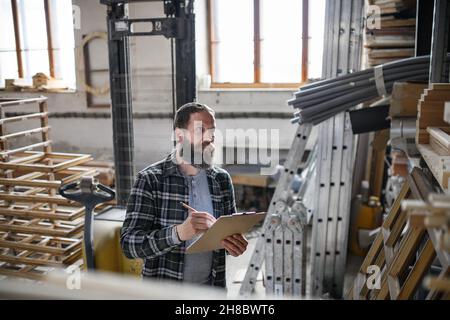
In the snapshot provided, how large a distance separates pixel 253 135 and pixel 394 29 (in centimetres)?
307

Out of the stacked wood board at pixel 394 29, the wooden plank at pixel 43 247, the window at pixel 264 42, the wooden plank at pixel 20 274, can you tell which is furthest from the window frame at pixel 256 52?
the wooden plank at pixel 20 274

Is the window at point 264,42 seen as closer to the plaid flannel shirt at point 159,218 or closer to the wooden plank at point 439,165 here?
the plaid flannel shirt at point 159,218

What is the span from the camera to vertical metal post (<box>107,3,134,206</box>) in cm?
290

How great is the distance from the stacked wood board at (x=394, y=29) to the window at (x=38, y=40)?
4.57 meters

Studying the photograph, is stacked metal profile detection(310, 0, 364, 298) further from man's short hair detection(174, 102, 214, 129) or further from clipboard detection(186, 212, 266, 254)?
clipboard detection(186, 212, 266, 254)

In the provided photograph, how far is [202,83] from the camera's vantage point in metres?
6.09

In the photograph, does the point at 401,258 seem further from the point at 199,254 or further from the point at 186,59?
the point at 186,59

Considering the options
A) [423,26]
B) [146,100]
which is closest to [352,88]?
[423,26]

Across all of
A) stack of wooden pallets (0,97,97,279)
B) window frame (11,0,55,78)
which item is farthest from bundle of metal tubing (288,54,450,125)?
window frame (11,0,55,78)

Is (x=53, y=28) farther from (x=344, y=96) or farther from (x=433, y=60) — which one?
(x=433, y=60)

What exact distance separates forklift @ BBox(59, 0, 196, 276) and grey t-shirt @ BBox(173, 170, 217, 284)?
0.89 meters

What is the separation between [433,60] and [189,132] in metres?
1.11

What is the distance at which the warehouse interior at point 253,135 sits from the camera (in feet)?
5.43
